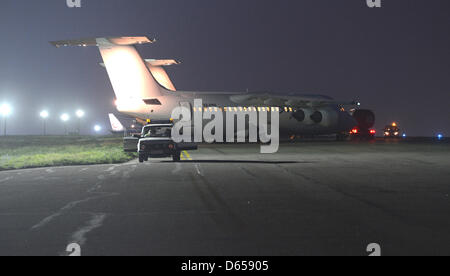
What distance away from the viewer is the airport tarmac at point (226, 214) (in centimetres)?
760

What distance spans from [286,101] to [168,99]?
10.8 meters

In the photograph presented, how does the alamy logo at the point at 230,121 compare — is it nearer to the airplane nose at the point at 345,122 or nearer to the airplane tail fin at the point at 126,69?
the airplane tail fin at the point at 126,69

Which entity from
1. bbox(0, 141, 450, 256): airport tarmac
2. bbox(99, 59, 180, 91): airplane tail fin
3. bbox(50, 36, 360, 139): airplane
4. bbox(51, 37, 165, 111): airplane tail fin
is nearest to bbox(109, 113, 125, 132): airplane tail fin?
bbox(99, 59, 180, 91): airplane tail fin

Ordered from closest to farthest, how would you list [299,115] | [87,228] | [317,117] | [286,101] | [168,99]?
1. [87,228]
2. [168,99]
3. [286,101]
4. [299,115]
5. [317,117]

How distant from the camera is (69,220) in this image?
32.0ft

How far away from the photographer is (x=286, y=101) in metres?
46.1

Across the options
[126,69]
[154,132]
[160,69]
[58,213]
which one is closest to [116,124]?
[160,69]

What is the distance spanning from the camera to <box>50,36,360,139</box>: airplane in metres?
36.5

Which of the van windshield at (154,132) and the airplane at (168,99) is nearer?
the van windshield at (154,132)

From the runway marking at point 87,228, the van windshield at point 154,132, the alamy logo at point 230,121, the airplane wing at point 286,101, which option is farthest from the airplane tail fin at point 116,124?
the runway marking at point 87,228

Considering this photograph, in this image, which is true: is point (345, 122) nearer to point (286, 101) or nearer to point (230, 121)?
point (286, 101)

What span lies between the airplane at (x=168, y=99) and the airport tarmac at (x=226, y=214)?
1909 cm

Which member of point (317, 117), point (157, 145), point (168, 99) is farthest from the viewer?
point (317, 117)

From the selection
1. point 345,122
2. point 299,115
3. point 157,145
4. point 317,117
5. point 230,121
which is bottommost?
point 157,145
